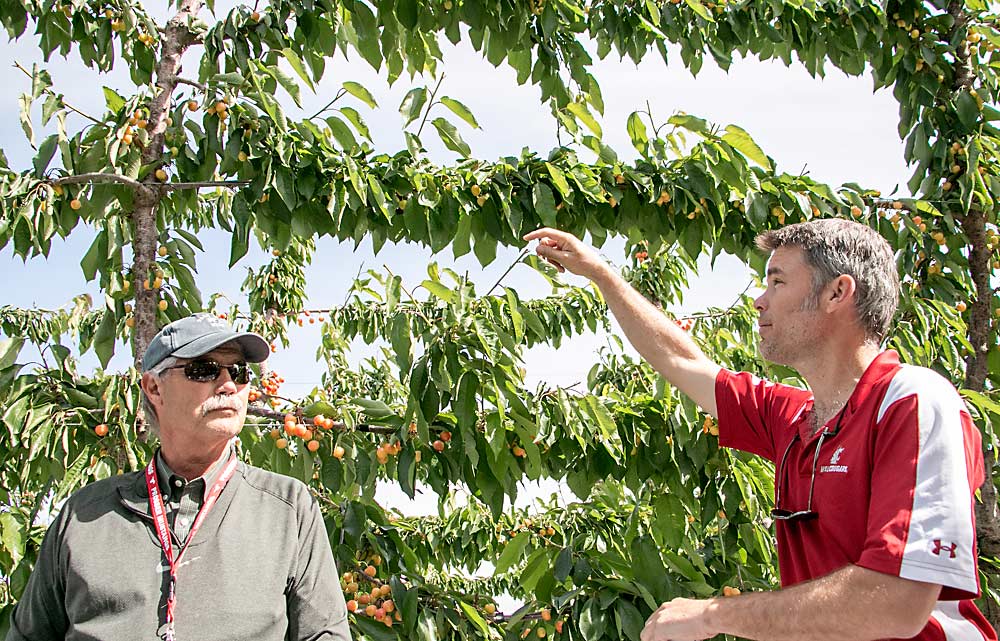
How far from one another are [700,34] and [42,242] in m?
2.11

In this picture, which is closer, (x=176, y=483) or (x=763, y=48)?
(x=176, y=483)

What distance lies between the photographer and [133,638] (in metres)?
1.36

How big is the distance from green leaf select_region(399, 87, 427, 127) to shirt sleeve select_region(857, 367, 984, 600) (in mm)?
1419

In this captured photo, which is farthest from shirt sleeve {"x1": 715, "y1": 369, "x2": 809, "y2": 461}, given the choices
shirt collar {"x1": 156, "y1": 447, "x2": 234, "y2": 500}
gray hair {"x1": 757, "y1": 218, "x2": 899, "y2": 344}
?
shirt collar {"x1": 156, "y1": 447, "x2": 234, "y2": 500}

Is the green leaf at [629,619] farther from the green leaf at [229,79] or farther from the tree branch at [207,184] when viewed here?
the green leaf at [229,79]

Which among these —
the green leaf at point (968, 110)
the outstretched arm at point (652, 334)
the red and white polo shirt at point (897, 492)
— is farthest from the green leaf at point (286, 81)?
the green leaf at point (968, 110)

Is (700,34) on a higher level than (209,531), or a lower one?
higher

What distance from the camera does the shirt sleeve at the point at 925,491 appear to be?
1.24m

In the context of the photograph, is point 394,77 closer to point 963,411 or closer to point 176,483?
point 176,483

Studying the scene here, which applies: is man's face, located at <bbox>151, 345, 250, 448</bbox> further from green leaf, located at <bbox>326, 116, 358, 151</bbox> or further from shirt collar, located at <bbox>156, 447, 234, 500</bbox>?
green leaf, located at <bbox>326, 116, 358, 151</bbox>

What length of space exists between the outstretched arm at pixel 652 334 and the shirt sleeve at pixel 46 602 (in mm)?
1114

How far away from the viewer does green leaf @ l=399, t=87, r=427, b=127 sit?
2344 millimetres

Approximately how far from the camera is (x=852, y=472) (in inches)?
55.2

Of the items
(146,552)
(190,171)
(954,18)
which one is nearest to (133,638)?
(146,552)
